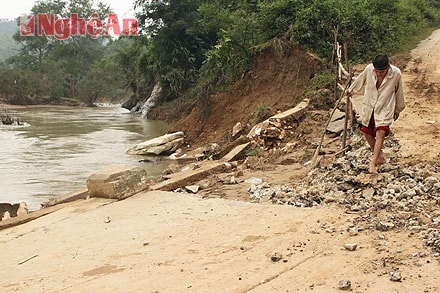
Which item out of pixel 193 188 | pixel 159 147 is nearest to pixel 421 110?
pixel 193 188

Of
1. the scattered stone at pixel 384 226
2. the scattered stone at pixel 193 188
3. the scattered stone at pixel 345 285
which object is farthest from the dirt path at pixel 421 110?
the scattered stone at pixel 345 285

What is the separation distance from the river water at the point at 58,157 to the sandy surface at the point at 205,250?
156 inches

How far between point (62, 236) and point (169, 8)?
23245mm

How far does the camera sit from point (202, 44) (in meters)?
27.7

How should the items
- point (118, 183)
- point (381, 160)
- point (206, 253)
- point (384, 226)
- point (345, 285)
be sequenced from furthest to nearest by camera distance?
point (118, 183) → point (381, 160) → point (206, 253) → point (384, 226) → point (345, 285)

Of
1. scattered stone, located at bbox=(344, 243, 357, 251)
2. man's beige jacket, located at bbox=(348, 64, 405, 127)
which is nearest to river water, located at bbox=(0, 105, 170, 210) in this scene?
man's beige jacket, located at bbox=(348, 64, 405, 127)

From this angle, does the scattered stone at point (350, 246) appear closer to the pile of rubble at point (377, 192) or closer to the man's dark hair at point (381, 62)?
the pile of rubble at point (377, 192)

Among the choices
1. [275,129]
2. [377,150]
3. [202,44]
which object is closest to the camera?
[377,150]

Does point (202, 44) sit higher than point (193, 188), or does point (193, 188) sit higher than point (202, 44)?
point (202, 44)

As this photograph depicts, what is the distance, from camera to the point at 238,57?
1645cm

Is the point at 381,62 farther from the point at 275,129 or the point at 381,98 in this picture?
the point at 275,129

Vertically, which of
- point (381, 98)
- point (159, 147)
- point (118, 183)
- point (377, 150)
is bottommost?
point (159, 147)

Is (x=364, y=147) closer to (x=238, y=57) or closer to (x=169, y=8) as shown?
(x=238, y=57)

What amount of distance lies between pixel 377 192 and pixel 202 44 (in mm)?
23729
